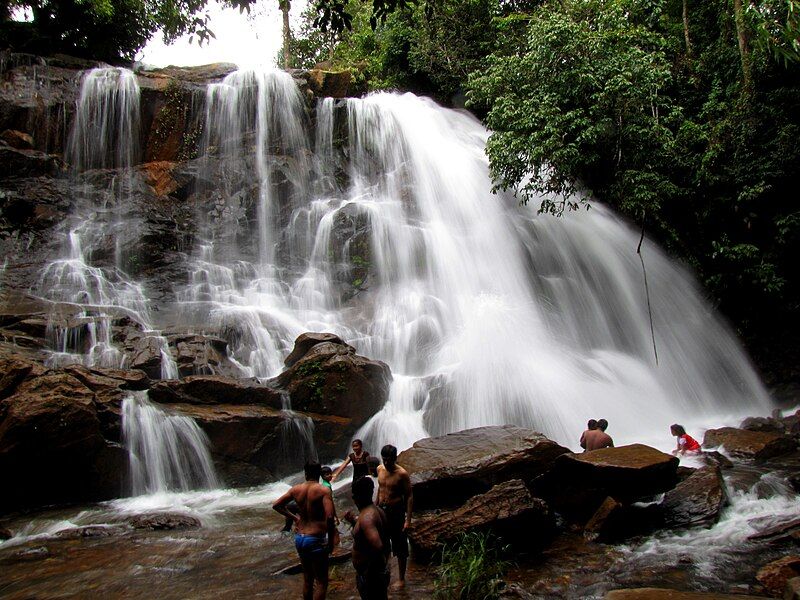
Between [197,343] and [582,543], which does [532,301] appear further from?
[582,543]

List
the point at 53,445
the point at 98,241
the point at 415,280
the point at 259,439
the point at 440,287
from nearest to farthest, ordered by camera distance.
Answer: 1. the point at 53,445
2. the point at 259,439
3. the point at 98,241
4. the point at 440,287
5. the point at 415,280

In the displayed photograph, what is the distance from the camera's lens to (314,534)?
15.6ft

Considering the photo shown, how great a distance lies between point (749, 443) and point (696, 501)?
12.4 feet

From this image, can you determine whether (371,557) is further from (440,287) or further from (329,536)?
(440,287)

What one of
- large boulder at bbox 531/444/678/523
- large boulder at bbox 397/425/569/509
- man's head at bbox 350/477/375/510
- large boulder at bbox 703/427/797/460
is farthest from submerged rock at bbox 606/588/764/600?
large boulder at bbox 703/427/797/460

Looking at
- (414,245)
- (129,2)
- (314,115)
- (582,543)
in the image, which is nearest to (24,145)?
(129,2)

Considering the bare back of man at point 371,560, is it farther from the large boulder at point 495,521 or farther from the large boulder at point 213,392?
the large boulder at point 213,392

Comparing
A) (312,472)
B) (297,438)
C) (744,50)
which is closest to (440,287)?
(297,438)

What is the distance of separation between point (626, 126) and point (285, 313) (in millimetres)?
10008

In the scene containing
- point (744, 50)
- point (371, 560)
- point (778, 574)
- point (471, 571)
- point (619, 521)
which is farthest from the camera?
point (744, 50)

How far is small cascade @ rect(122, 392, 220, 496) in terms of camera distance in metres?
9.33

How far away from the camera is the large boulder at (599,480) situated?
6.91 meters

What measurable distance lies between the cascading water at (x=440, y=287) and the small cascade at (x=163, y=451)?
3.01m

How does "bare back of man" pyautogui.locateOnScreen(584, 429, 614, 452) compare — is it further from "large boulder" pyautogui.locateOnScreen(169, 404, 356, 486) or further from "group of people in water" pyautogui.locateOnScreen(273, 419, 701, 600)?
"large boulder" pyautogui.locateOnScreen(169, 404, 356, 486)
